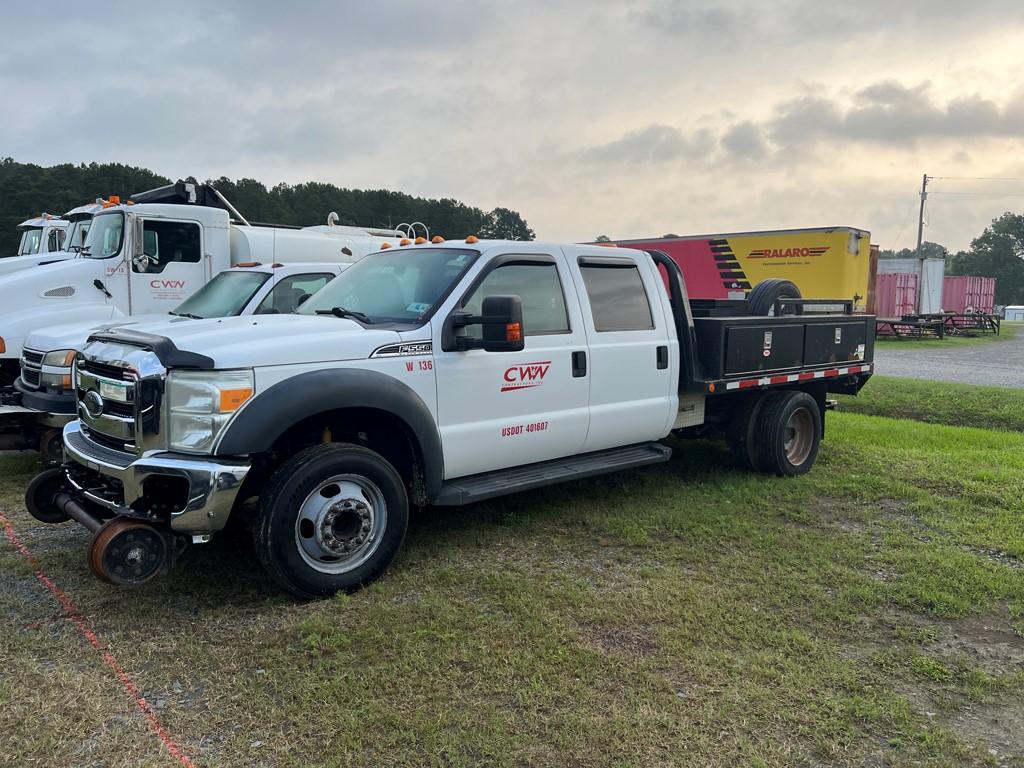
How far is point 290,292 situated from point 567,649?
211 inches

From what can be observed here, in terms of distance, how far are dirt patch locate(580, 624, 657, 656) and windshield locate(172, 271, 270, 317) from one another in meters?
5.08

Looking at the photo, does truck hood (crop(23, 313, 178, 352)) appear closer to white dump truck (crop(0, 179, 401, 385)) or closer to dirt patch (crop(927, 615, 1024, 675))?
white dump truck (crop(0, 179, 401, 385))

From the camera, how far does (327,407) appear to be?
162 inches

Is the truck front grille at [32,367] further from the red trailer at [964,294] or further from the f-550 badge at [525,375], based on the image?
the red trailer at [964,294]

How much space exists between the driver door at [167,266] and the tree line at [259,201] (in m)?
25.0

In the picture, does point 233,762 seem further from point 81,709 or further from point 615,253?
point 615,253

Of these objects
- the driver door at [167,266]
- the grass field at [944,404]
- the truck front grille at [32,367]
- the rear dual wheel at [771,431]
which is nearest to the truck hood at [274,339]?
the truck front grille at [32,367]

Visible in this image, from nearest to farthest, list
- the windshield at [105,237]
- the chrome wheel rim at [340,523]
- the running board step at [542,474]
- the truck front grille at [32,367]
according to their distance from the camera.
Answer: the chrome wheel rim at [340,523] < the running board step at [542,474] < the truck front grille at [32,367] < the windshield at [105,237]

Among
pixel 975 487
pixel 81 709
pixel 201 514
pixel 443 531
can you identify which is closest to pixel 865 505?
pixel 975 487

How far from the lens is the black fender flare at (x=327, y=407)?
3.90 meters

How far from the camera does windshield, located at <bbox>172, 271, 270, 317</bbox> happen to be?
7.67 metres

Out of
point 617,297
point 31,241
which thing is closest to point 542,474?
point 617,297

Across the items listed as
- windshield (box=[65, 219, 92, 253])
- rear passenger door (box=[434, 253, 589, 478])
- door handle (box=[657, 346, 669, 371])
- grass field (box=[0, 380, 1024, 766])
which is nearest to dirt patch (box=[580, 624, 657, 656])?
grass field (box=[0, 380, 1024, 766])

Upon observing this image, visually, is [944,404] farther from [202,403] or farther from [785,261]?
[202,403]
